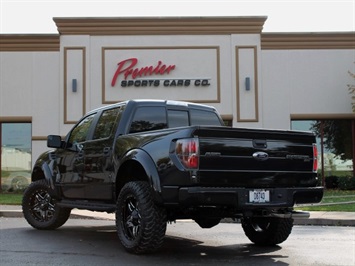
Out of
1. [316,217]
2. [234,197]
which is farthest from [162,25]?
[234,197]

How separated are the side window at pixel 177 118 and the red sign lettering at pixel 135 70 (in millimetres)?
12119

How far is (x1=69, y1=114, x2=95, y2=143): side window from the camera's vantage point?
8195 millimetres

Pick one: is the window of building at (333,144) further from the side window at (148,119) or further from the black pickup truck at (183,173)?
the side window at (148,119)

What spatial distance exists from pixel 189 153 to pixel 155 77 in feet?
46.7

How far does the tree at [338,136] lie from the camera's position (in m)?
20.2

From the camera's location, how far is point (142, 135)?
21.6 ft

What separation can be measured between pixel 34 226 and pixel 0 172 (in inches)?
461

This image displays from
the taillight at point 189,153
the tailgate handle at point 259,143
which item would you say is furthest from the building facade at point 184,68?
the taillight at point 189,153

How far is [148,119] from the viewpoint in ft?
24.3

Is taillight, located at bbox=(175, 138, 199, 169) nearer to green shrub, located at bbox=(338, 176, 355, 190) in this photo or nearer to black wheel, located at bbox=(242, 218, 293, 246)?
black wheel, located at bbox=(242, 218, 293, 246)

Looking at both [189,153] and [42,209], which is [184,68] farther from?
[189,153]

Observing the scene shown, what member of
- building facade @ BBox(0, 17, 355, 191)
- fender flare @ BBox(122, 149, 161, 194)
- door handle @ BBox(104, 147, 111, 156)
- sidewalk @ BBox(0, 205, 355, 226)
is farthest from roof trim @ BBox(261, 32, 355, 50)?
fender flare @ BBox(122, 149, 161, 194)

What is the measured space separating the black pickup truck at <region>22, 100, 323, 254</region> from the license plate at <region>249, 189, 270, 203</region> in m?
0.01

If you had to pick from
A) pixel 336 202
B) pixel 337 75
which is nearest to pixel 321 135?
pixel 337 75
